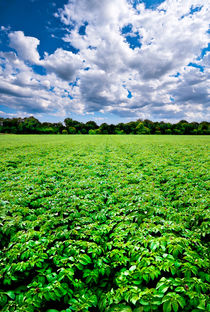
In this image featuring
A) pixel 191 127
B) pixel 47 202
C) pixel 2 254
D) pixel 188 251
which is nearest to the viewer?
pixel 188 251

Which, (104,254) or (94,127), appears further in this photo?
(94,127)

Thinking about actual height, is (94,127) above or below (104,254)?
above

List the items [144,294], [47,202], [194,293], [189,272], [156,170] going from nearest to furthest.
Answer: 1. [194,293]
2. [144,294]
3. [189,272]
4. [47,202]
5. [156,170]

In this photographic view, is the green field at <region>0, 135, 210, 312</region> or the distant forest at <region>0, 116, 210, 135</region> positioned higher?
the distant forest at <region>0, 116, 210, 135</region>

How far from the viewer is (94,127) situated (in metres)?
132

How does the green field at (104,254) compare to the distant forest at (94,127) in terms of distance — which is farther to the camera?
the distant forest at (94,127)

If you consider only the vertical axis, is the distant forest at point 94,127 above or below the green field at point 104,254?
above

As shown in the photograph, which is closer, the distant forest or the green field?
the green field

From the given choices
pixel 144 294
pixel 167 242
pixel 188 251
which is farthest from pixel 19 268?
pixel 188 251

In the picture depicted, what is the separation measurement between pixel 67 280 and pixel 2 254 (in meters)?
1.56

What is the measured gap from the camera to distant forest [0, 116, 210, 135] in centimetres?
10288

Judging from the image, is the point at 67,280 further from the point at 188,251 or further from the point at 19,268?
the point at 188,251

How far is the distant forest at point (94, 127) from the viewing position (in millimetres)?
102875

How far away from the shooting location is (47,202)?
5.19m
